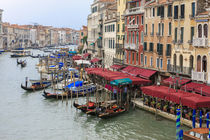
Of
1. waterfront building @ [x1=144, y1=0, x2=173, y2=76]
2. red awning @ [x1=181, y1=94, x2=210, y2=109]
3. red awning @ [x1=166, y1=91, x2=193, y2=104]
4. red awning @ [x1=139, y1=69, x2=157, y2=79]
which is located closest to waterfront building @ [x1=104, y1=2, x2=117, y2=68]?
waterfront building @ [x1=144, y1=0, x2=173, y2=76]

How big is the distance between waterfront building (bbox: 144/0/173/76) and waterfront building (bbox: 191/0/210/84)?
3328 millimetres

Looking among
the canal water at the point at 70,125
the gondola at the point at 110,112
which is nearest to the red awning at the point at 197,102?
the canal water at the point at 70,125

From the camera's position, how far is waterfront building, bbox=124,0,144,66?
29123mm

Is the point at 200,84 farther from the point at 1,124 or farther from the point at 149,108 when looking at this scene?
the point at 1,124

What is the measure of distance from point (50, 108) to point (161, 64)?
30.3 ft

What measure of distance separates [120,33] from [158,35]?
9.85 metres

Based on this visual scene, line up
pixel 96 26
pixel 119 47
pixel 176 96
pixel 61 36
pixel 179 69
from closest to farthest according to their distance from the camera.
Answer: pixel 176 96
pixel 179 69
pixel 119 47
pixel 96 26
pixel 61 36

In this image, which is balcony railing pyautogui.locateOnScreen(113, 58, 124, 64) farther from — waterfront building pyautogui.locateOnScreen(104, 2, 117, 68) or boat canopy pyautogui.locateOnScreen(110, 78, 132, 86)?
boat canopy pyautogui.locateOnScreen(110, 78, 132, 86)

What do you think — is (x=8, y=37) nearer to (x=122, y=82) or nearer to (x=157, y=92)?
(x=122, y=82)

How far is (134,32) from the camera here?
30453 millimetres

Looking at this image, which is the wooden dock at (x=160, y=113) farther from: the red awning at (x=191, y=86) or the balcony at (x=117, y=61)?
the balcony at (x=117, y=61)

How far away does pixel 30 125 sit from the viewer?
20.8 metres

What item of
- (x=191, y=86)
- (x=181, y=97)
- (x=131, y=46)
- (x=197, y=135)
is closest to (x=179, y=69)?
(x=191, y=86)

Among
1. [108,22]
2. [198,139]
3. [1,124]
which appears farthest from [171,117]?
[108,22]
